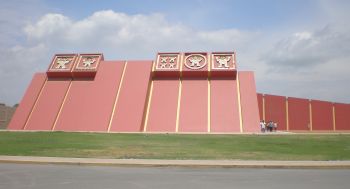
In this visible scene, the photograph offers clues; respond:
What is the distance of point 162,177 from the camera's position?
1005cm

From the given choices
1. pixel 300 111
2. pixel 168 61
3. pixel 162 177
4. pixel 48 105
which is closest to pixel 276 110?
pixel 300 111

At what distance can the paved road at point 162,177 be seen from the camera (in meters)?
8.68

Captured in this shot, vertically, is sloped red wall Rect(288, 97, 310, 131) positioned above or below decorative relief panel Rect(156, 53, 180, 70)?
below

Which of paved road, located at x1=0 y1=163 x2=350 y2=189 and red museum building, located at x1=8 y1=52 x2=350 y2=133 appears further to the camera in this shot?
red museum building, located at x1=8 y1=52 x2=350 y2=133

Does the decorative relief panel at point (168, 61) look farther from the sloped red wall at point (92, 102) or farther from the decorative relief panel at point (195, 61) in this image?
the sloped red wall at point (92, 102)

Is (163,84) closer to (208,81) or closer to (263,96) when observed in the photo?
(208,81)

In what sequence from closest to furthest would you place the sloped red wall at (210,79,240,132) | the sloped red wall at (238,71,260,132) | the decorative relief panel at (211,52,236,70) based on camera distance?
1. the sloped red wall at (238,71,260,132)
2. the sloped red wall at (210,79,240,132)
3. the decorative relief panel at (211,52,236,70)

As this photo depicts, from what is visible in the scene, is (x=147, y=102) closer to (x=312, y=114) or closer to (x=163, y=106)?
(x=163, y=106)

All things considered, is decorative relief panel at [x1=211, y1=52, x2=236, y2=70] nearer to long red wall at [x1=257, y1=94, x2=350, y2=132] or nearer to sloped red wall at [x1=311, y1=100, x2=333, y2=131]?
long red wall at [x1=257, y1=94, x2=350, y2=132]

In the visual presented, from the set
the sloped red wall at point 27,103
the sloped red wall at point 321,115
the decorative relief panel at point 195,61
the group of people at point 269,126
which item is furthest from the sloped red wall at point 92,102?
the sloped red wall at point 321,115

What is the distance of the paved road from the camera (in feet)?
28.5

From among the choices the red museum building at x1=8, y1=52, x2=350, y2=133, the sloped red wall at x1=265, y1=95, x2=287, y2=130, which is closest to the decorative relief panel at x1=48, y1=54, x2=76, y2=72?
the red museum building at x1=8, y1=52, x2=350, y2=133

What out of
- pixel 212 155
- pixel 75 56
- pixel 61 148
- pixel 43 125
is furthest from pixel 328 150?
pixel 75 56

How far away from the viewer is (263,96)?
121 ft
